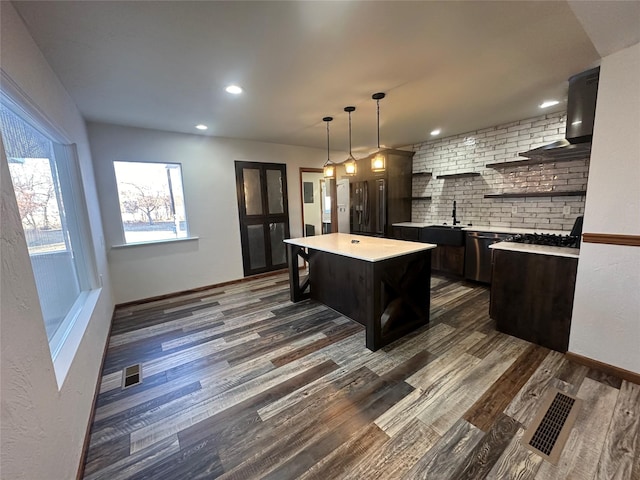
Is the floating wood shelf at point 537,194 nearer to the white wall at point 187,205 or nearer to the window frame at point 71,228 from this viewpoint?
the white wall at point 187,205

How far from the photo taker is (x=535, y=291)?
246cm

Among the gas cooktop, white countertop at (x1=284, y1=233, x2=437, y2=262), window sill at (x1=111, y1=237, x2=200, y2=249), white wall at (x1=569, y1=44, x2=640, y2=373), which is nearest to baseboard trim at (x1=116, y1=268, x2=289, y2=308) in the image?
window sill at (x1=111, y1=237, x2=200, y2=249)

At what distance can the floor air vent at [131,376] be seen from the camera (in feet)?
7.13

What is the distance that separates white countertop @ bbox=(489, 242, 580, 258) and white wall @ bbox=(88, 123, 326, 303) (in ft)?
12.5

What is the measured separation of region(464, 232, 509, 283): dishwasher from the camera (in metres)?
3.94

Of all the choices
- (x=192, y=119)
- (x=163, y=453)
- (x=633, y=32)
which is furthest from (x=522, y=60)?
(x=163, y=453)

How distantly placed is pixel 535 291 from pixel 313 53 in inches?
115

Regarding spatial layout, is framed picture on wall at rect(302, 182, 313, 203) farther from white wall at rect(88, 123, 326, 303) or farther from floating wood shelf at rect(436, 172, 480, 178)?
floating wood shelf at rect(436, 172, 480, 178)

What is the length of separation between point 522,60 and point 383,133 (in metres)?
2.40

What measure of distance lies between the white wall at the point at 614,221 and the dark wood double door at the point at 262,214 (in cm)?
433

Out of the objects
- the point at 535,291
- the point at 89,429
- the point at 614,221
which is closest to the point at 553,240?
the point at 535,291

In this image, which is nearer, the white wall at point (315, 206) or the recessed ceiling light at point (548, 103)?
the recessed ceiling light at point (548, 103)

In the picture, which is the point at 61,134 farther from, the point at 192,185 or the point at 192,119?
the point at 192,185

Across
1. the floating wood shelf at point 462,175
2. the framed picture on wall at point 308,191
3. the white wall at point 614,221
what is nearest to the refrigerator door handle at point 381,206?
the floating wood shelf at point 462,175
